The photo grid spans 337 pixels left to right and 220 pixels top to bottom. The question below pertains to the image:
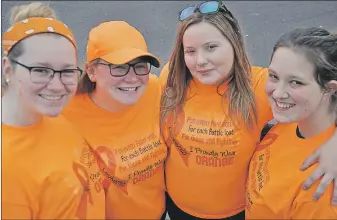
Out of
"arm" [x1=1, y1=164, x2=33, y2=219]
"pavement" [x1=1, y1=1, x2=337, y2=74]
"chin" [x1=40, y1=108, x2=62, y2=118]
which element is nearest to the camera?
"arm" [x1=1, y1=164, x2=33, y2=219]

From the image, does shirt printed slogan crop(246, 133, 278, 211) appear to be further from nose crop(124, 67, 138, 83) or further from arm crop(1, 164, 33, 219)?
arm crop(1, 164, 33, 219)

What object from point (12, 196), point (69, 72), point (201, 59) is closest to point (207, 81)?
point (201, 59)

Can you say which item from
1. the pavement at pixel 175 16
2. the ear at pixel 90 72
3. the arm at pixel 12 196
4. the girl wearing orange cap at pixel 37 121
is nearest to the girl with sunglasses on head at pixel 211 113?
the ear at pixel 90 72

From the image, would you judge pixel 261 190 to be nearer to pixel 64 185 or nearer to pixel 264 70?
pixel 264 70

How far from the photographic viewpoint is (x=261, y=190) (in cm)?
223

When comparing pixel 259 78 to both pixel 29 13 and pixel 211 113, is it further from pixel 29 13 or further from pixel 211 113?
pixel 29 13

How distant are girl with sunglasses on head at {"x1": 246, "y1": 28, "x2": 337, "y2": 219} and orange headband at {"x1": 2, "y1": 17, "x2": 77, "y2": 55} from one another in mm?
988

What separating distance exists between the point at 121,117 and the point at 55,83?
24.0 inches

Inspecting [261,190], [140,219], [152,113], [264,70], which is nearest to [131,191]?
[140,219]

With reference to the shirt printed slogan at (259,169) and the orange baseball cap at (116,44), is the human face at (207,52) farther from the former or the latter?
the shirt printed slogan at (259,169)

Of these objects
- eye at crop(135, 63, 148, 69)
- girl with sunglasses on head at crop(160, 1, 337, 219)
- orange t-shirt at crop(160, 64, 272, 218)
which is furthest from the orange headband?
orange t-shirt at crop(160, 64, 272, 218)

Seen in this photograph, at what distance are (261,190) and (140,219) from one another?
2.36 feet

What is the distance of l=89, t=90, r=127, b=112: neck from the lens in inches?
92.7

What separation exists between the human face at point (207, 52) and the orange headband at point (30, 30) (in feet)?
2.44
